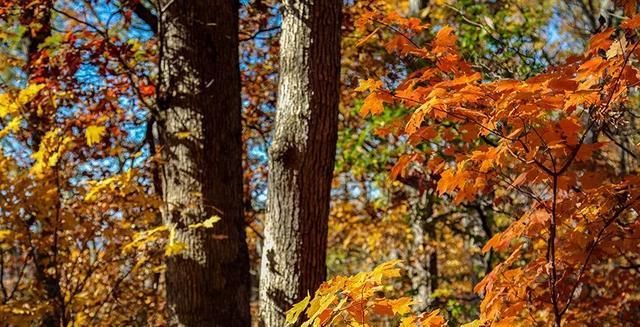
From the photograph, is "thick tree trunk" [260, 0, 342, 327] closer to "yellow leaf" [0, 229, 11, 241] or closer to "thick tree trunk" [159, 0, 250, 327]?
"thick tree trunk" [159, 0, 250, 327]

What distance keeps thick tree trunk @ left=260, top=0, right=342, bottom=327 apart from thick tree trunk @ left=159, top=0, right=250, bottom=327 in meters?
0.76

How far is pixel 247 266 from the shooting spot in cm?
405

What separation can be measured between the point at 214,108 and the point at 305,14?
3.88ft

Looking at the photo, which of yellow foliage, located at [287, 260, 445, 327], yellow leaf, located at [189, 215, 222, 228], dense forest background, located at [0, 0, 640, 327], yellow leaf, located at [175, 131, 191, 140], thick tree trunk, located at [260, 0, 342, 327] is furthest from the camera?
yellow leaf, located at [175, 131, 191, 140]

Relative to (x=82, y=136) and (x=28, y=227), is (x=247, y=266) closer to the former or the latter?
(x=28, y=227)

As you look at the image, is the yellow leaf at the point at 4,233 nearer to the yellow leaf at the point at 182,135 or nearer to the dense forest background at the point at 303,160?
the dense forest background at the point at 303,160

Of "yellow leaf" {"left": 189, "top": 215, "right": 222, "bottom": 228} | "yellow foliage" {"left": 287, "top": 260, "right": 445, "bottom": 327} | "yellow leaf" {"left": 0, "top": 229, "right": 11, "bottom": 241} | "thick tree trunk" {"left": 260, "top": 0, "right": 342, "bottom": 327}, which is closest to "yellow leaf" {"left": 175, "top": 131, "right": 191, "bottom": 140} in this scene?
"yellow leaf" {"left": 189, "top": 215, "right": 222, "bottom": 228}

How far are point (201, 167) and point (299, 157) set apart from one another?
105cm

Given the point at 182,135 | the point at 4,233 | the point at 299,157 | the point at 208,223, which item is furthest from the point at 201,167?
the point at 4,233

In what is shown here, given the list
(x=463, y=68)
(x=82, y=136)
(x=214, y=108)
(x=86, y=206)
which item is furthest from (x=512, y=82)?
(x=82, y=136)

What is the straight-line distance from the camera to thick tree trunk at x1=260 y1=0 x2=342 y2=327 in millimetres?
3115

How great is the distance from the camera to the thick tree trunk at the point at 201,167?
381 cm

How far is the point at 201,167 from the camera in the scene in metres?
3.91

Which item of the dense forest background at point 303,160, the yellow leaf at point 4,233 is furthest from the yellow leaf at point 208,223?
the yellow leaf at point 4,233
